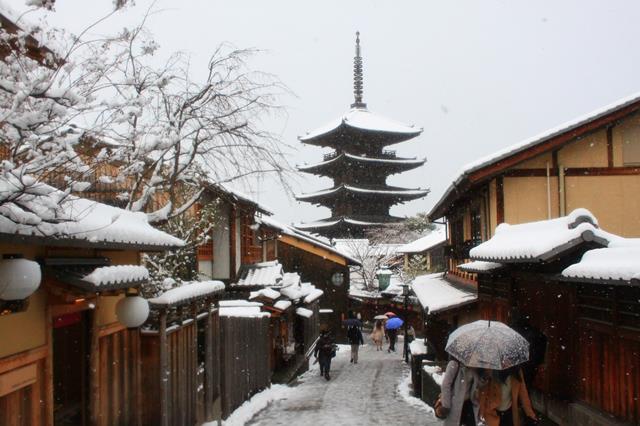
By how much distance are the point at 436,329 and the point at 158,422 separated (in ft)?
41.5

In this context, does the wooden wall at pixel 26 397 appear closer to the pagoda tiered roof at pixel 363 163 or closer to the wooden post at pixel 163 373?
the wooden post at pixel 163 373

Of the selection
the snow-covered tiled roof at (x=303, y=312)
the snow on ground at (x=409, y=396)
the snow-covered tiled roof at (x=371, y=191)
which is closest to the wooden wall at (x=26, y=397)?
the snow on ground at (x=409, y=396)

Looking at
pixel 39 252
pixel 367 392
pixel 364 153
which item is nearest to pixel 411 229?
pixel 364 153

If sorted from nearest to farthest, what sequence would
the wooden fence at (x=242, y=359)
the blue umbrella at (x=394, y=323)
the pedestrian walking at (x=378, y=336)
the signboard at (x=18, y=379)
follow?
1. the signboard at (x=18, y=379)
2. the wooden fence at (x=242, y=359)
3. the blue umbrella at (x=394, y=323)
4. the pedestrian walking at (x=378, y=336)

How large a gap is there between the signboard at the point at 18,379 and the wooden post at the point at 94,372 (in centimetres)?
113

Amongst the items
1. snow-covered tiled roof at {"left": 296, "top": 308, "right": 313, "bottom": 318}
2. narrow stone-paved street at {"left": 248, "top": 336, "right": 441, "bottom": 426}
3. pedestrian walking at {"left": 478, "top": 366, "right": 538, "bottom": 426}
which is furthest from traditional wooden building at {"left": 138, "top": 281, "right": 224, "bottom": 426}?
snow-covered tiled roof at {"left": 296, "top": 308, "right": 313, "bottom": 318}

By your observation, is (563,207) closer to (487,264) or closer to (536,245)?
(487,264)

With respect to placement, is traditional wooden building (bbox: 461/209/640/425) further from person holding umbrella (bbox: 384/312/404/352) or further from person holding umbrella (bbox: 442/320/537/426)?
person holding umbrella (bbox: 384/312/404/352)

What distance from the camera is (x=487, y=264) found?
11734 mm

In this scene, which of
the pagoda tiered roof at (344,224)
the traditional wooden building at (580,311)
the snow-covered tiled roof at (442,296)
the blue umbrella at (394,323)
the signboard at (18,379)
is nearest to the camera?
the signboard at (18,379)

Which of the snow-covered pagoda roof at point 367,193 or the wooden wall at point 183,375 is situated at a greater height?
the snow-covered pagoda roof at point 367,193

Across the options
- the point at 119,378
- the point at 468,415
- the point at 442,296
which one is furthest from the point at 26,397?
the point at 442,296

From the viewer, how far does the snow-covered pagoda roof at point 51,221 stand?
3.53 metres

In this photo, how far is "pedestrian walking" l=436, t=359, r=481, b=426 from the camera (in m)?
6.13
